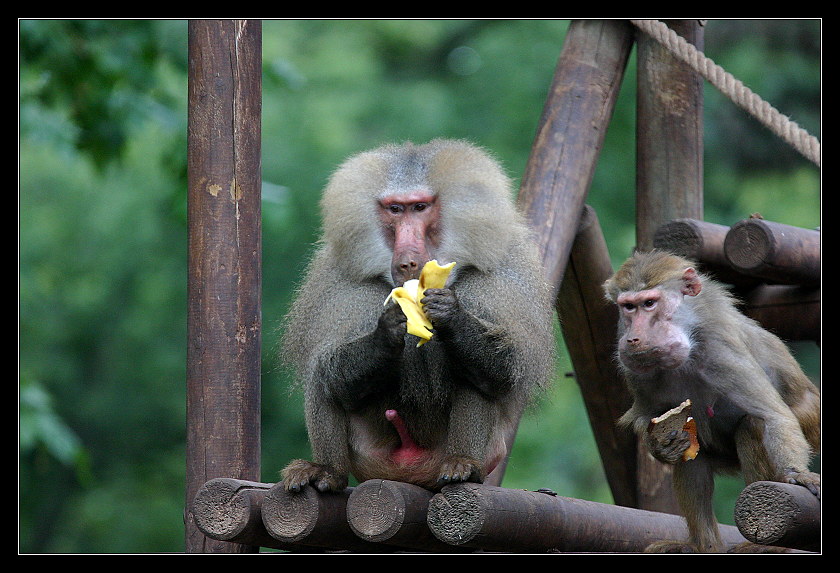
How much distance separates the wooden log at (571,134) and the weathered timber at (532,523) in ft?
3.62

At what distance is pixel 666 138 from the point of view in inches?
198

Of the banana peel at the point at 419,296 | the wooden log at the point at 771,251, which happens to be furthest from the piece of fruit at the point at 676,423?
the wooden log at the point at 771,251

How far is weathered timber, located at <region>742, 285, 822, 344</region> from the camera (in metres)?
4.61

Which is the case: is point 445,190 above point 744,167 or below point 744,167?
below

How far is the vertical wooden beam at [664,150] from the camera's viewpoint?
496cm

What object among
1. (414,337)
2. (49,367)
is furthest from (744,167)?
(414,337)

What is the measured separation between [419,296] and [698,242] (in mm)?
1472

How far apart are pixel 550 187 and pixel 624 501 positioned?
1514mm

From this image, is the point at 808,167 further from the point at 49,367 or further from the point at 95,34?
the point at 49,367

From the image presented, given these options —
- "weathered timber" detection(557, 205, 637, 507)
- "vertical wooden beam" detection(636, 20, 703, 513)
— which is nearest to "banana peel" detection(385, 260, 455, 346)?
"weathered timber" detection(557, 205, 637, 507)

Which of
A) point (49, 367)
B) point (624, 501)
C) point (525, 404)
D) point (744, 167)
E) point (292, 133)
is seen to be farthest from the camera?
point (49, 367)

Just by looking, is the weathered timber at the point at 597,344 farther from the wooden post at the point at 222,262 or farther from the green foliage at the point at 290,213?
the green foliage at the point at 290,213

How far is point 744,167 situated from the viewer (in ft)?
37.8

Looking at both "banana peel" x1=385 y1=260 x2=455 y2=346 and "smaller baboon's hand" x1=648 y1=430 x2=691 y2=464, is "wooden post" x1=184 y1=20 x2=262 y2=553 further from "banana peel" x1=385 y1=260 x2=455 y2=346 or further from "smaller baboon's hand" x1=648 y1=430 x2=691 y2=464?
"smaller baboon's hand" x1=648 y1=430 x2=691 y2=464
